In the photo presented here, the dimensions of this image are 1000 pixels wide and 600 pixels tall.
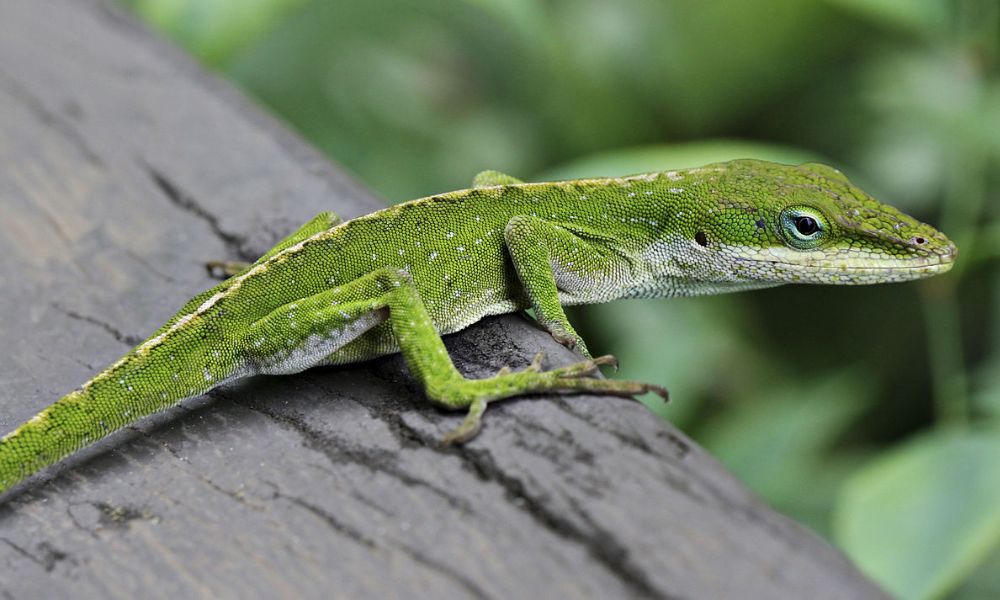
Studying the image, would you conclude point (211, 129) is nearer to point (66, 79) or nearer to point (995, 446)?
point (66, 79)

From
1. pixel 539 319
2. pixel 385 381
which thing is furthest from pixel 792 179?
pixel 385 381

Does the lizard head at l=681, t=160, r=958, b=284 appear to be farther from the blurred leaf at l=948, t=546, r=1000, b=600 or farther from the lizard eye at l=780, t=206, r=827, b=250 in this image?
the blurred leaf at l=948, t=546, r=1000, b=600

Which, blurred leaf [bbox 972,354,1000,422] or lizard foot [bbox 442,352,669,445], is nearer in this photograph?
lizard foot [bbox 442,352,669,445]

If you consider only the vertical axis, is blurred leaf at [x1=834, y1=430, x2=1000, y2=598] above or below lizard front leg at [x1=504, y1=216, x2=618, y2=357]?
below

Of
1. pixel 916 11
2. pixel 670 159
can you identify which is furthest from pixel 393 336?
pixel 916 11

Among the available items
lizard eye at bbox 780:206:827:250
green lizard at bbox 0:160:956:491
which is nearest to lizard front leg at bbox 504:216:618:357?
green lizard at bbox 0:160:956:491

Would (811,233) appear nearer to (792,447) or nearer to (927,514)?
(927,514)
